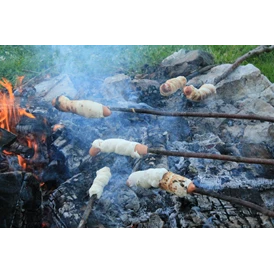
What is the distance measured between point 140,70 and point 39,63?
56.1 inches

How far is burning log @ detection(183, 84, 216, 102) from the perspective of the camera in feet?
14.7

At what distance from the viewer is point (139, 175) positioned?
11.8ft

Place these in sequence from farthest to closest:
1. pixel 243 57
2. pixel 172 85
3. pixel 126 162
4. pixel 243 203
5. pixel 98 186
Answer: pixel 243 57
pixel 172 85
pixel 126 162
pixel 98 186
pixel 243 203

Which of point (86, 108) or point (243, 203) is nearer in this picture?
point (243, 203)

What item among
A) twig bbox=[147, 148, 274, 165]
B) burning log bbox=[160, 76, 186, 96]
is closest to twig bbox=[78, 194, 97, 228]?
twig bbox=[147, 148, 274, 165]

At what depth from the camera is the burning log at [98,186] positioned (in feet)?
11.4

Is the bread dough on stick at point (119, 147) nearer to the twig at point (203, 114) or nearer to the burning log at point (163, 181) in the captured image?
the burning log at point (163, 181)

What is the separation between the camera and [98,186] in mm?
3611

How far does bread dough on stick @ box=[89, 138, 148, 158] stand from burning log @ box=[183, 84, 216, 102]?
43.7 inches

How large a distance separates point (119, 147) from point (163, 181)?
23.9 inches

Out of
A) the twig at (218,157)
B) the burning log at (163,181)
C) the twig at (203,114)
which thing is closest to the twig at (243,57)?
the twig at (203,114)

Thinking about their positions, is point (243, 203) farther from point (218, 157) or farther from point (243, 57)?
point (243, 57)

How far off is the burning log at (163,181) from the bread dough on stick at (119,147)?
214mm

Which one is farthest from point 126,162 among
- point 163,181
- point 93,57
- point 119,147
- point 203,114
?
point 93,57
